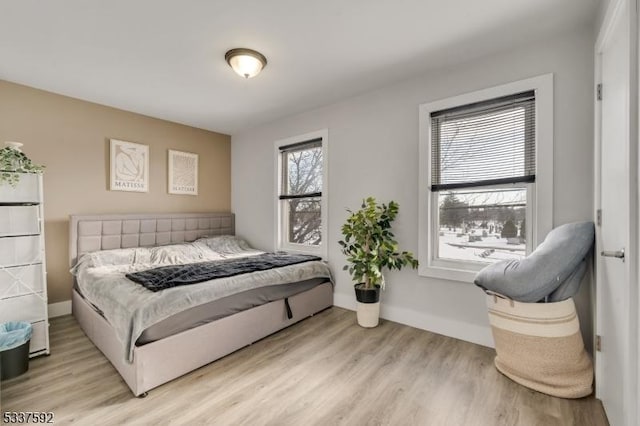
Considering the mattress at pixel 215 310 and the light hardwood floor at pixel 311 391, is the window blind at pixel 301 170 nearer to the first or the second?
the mattress at pixel 215 310

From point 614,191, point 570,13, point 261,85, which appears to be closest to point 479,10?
point 570,13

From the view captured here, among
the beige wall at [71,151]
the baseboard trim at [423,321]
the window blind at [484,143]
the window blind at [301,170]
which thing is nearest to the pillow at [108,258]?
the beige wall at [71,151]

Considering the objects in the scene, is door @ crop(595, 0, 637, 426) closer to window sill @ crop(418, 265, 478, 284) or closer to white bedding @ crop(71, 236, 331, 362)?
window sill @ crop(418, 265, 478, 284)

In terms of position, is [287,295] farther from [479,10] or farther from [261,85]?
[479,10]

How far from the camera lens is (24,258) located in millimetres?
2281

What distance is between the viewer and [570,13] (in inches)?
76.9

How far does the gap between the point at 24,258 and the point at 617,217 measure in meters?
3.94

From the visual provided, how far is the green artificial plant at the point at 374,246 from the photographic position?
2.81 metres

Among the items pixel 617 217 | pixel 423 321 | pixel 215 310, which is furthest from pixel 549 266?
pixel 215 310

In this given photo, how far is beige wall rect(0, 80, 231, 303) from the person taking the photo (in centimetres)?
305

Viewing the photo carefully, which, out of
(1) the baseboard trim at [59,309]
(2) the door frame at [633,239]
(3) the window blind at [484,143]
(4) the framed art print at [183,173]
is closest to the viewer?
(2) the door frame at [633,239]

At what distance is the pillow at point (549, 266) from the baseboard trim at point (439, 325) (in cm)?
78

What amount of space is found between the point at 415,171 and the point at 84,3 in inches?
111

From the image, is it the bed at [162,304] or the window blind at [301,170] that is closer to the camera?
the bed at [162,304]
